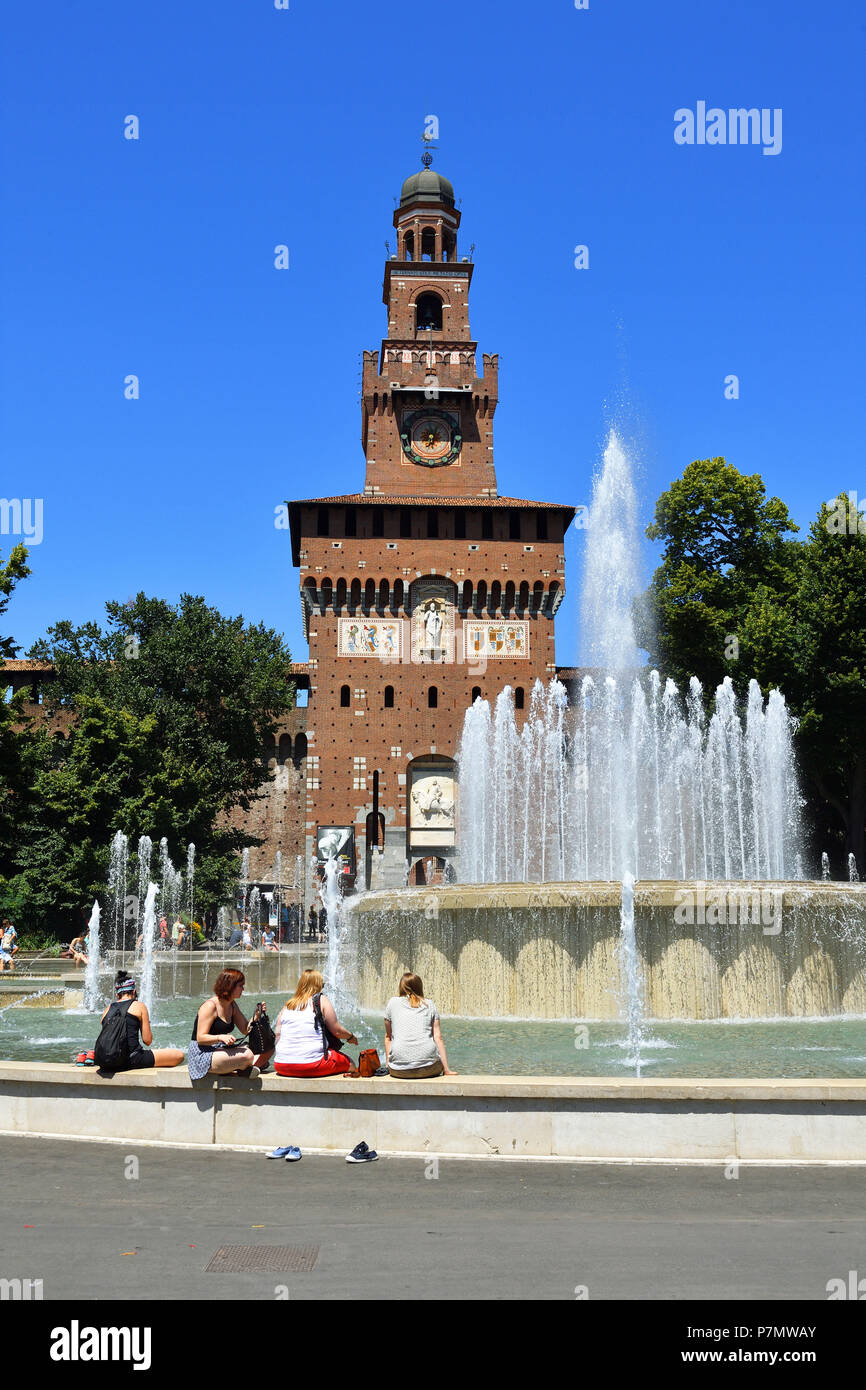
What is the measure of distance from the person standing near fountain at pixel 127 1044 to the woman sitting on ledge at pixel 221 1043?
423mm

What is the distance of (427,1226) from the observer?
5.23m

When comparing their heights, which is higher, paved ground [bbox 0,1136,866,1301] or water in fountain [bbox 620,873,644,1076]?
water in fountain [bbox 620,873,644,1076]

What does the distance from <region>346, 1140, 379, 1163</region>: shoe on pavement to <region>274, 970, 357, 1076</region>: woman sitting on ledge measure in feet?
2.42

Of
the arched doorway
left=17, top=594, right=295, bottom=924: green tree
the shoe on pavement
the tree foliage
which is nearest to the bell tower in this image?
left=17, top=594, right=295, bottom=924: green tree

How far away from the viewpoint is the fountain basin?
12.6 m

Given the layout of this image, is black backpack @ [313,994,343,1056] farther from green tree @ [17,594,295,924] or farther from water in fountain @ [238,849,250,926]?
water in fountain @ [238,849,250,926]

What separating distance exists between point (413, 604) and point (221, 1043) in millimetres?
38340

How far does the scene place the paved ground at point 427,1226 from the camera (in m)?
4.38

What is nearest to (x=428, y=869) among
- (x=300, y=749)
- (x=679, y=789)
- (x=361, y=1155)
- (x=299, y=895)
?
(x=299, y=895)
